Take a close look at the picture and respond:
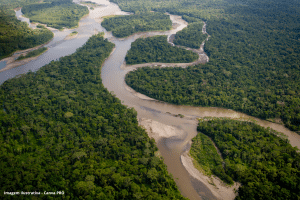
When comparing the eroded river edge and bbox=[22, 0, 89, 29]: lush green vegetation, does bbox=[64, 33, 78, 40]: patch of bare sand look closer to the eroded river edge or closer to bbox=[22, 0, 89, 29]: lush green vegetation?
bbox=[22, 0, 89, 29]: lush green vegetation

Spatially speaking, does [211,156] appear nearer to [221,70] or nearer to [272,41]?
[221,70]

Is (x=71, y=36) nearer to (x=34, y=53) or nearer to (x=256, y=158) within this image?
(x=34, y=53)

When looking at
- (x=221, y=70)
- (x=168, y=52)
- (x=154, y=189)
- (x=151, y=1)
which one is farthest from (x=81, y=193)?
(x=151, y=1)

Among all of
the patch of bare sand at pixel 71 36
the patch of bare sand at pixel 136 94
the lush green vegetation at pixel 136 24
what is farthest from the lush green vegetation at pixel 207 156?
the patch of bare sand at pixel 71 36

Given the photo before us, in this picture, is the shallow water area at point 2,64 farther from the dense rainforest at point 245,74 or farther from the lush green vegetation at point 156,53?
the dense rainforest at point 245,74

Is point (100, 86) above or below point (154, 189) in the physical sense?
above

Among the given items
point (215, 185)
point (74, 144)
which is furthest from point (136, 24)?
point (215, 185)
